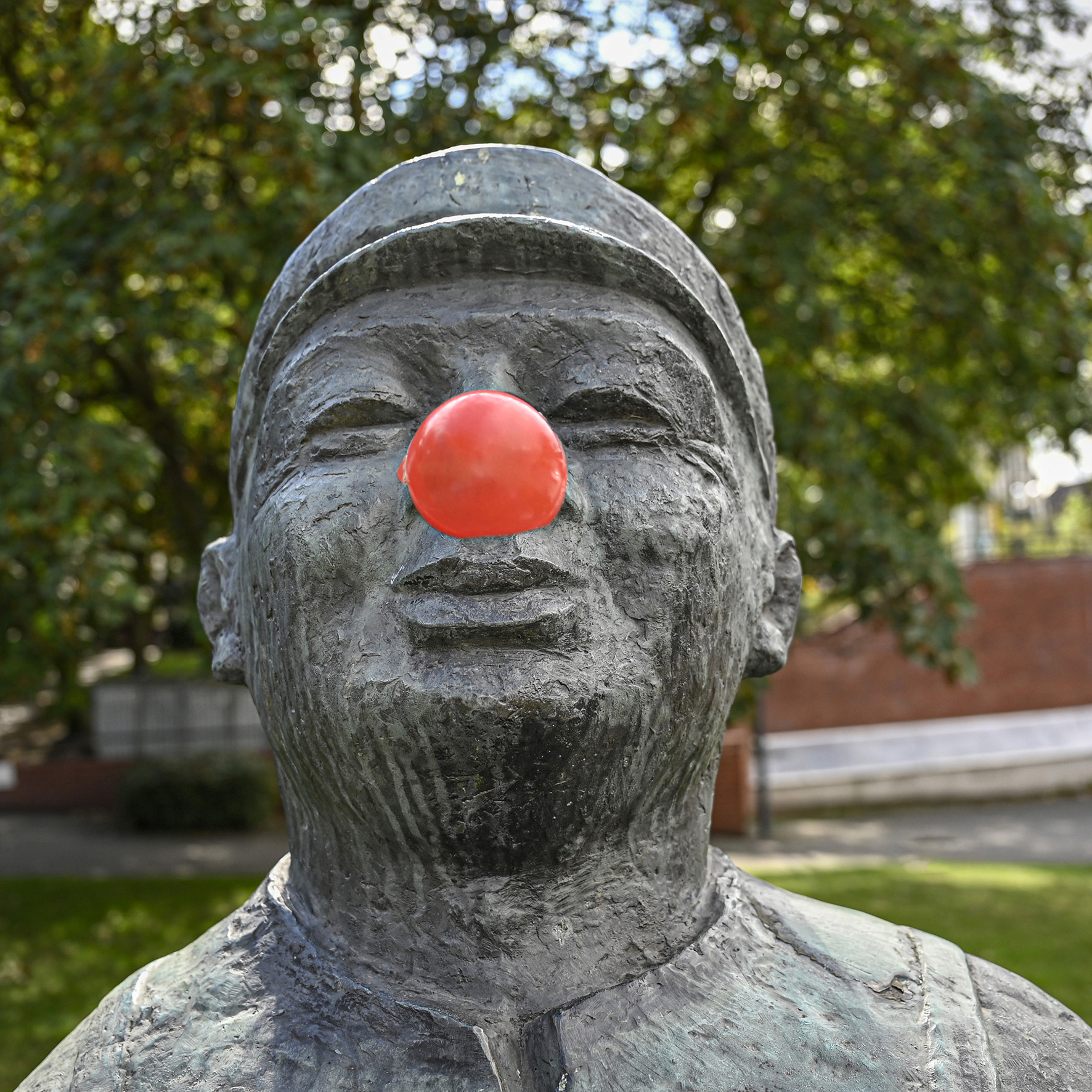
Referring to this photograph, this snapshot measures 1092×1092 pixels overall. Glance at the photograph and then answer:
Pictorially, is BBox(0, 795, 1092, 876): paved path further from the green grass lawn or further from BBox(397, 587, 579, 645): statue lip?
BBox(397, 587, 579, 645): statue lip

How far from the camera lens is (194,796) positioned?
38.7ft

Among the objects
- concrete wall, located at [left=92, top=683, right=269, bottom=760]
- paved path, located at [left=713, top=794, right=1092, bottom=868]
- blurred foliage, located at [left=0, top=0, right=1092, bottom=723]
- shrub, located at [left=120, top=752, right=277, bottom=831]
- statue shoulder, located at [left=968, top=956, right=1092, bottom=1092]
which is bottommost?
paved path, located at [left=713, top=794, right=1092, bottom=868]

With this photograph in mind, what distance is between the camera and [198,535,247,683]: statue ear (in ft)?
7.02

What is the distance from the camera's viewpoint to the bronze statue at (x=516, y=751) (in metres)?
1.66

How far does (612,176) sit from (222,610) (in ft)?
19.0

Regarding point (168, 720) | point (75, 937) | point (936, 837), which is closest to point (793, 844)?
point (936, 837)

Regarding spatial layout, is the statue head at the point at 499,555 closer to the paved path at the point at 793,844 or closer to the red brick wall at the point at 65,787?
the paved path at the point at 793,844

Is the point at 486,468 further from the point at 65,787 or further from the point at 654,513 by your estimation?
the point at 65,787

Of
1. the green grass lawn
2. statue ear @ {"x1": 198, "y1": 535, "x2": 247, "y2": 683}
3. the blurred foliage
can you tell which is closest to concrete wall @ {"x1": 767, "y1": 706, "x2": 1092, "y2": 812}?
the green grass lawn

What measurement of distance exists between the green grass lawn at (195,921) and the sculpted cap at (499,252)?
4.94 metres

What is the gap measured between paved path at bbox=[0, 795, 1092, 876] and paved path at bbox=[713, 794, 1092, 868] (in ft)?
0.04

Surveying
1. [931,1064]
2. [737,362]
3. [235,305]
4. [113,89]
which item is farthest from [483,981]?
[113,89]

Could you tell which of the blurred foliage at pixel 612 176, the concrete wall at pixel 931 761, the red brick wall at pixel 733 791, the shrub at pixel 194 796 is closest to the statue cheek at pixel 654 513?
the blurred foliage at pixel 612 176

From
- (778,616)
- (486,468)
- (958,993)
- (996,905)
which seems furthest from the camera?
(996,905)
